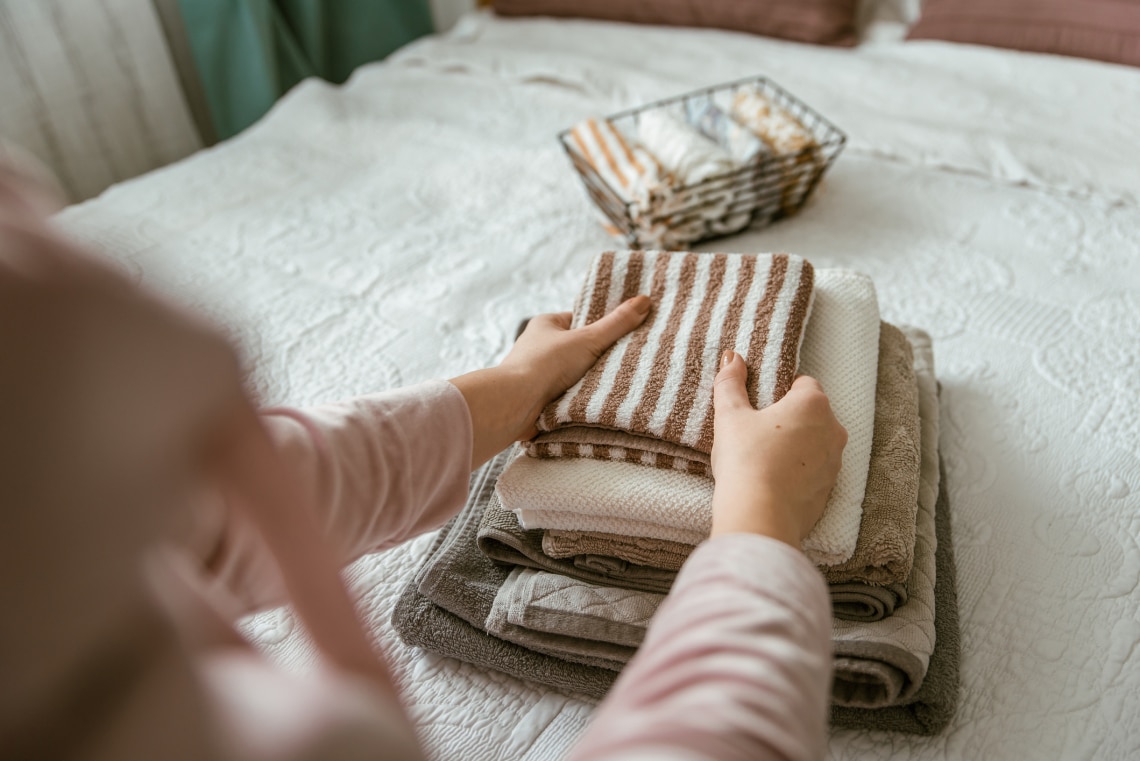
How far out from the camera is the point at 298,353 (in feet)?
3.58

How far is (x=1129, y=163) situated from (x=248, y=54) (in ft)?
6.47

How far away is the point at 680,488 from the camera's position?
688 millimetres

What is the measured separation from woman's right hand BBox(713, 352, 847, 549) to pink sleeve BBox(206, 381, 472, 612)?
9.1 inches

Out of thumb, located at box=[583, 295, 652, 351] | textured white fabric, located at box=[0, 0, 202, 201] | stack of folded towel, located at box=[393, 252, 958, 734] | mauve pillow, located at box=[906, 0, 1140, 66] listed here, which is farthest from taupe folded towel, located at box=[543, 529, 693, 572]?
textured white fabric, located at box=[0, 0, 202, 201]

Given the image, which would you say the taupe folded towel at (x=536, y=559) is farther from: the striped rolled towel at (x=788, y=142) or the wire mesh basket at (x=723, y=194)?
the striped rolled towel at (x=788, y=142)

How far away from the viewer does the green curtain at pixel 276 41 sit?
207 cm

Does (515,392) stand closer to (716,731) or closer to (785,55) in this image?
(716,731)

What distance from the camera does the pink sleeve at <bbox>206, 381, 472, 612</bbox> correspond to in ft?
1.87

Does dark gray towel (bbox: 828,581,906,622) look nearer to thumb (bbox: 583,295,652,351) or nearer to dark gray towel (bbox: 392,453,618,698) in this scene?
Answer: dark gray towel (bbox: 392,453,618,698)

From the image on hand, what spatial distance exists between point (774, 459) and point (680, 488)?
3.7 inches

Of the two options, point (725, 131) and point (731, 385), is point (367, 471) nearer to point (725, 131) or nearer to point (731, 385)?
point (731, 385)

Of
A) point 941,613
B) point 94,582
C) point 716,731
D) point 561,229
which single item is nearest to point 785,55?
point 561,229

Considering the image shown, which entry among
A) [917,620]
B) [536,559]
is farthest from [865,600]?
[536,559]

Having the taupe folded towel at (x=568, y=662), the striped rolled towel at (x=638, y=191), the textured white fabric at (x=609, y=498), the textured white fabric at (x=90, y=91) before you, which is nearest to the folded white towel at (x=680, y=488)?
the textured white fabric at (x=609, y=498)
